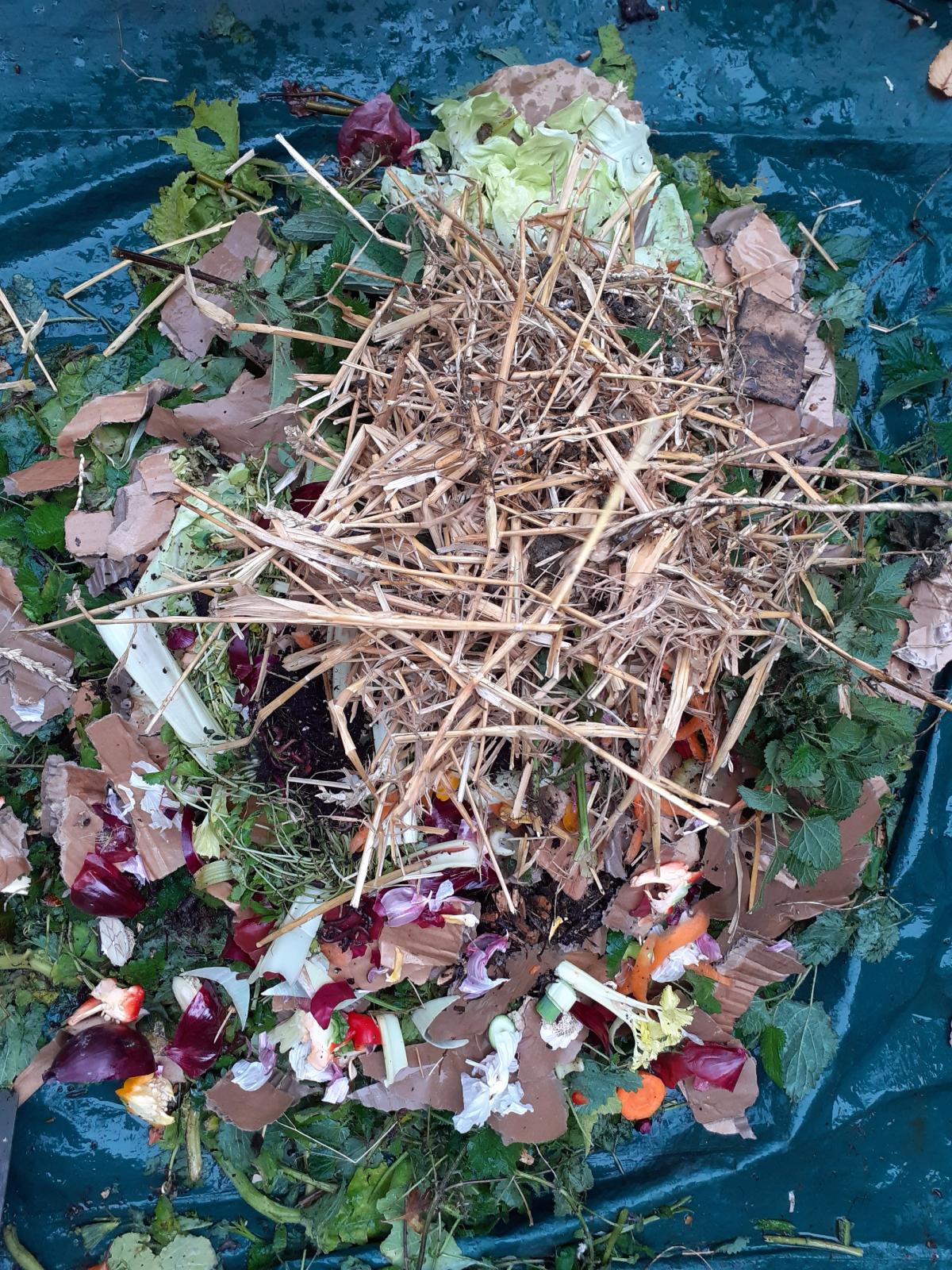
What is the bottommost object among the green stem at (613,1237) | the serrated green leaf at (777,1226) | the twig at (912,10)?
the serrated green leaf at (777,1226)

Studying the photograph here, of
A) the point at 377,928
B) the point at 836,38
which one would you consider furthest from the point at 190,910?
the point at 836,38

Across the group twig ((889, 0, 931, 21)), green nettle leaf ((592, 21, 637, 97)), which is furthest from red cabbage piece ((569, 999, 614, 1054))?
twig ((889, 0, 931, 21))

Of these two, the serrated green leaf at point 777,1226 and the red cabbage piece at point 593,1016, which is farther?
the serrated green leaf at point 777,1226

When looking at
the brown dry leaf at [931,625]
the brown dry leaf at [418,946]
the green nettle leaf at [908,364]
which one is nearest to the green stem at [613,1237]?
the brown dry leaf at [418,946]

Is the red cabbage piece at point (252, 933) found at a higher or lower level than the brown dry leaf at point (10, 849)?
lower

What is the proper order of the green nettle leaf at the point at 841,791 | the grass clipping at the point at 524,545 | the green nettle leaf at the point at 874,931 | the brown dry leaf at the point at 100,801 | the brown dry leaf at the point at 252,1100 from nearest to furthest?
the grass clipping at the point at 524,545, the green nettle leaf at the point at 841,791, the brown dry leaf at the point at 100,801, the brown dry leaf at the point at 252,1100, the green nettle leaf at the point at 874,931

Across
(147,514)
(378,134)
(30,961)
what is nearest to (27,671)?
(147,514)

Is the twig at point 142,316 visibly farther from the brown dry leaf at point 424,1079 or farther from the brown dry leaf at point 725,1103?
the brown dry leaf at point 725,1103
